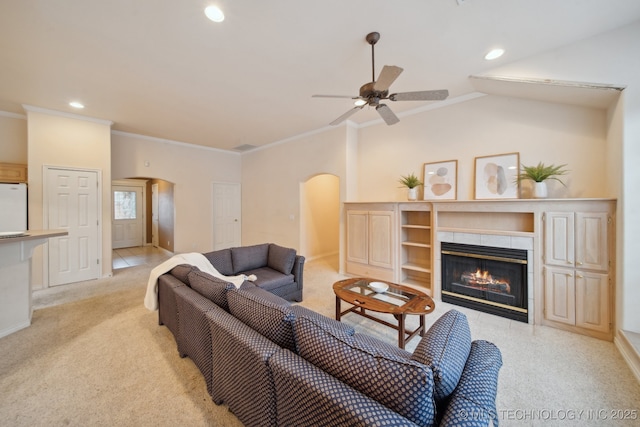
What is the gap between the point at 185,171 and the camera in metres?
6.16

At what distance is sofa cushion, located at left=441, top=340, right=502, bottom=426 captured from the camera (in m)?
0.81

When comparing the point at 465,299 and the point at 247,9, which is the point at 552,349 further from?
the point at 247,9

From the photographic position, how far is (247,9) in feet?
6.56

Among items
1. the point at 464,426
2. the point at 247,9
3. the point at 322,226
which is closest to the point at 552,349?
the point at 464,426

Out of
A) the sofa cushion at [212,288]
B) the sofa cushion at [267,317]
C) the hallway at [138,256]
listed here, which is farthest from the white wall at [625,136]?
the hallway at [138,256]

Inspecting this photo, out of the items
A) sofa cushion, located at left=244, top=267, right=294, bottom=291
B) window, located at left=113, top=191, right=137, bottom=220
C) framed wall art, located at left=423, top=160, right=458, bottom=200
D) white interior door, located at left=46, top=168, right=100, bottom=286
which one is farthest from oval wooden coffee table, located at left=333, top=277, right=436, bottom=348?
window, located at left=113, top=191, right=137, bottom=220

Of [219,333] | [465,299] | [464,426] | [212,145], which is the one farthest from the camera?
Answer: [212,145]

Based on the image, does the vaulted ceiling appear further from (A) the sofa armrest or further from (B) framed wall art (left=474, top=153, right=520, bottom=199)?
(A) the sofa armrest

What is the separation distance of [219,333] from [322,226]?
4.94 meters

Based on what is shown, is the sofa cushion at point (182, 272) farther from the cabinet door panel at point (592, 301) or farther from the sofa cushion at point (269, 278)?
the cabinet door panel at point (592, 301)

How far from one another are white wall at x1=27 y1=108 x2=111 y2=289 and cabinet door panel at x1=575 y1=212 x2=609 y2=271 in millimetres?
7143

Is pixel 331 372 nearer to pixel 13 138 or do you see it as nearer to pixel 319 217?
pixel 319 217

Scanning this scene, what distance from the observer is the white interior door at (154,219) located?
25.3 feet

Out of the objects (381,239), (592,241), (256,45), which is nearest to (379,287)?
(381,239)
